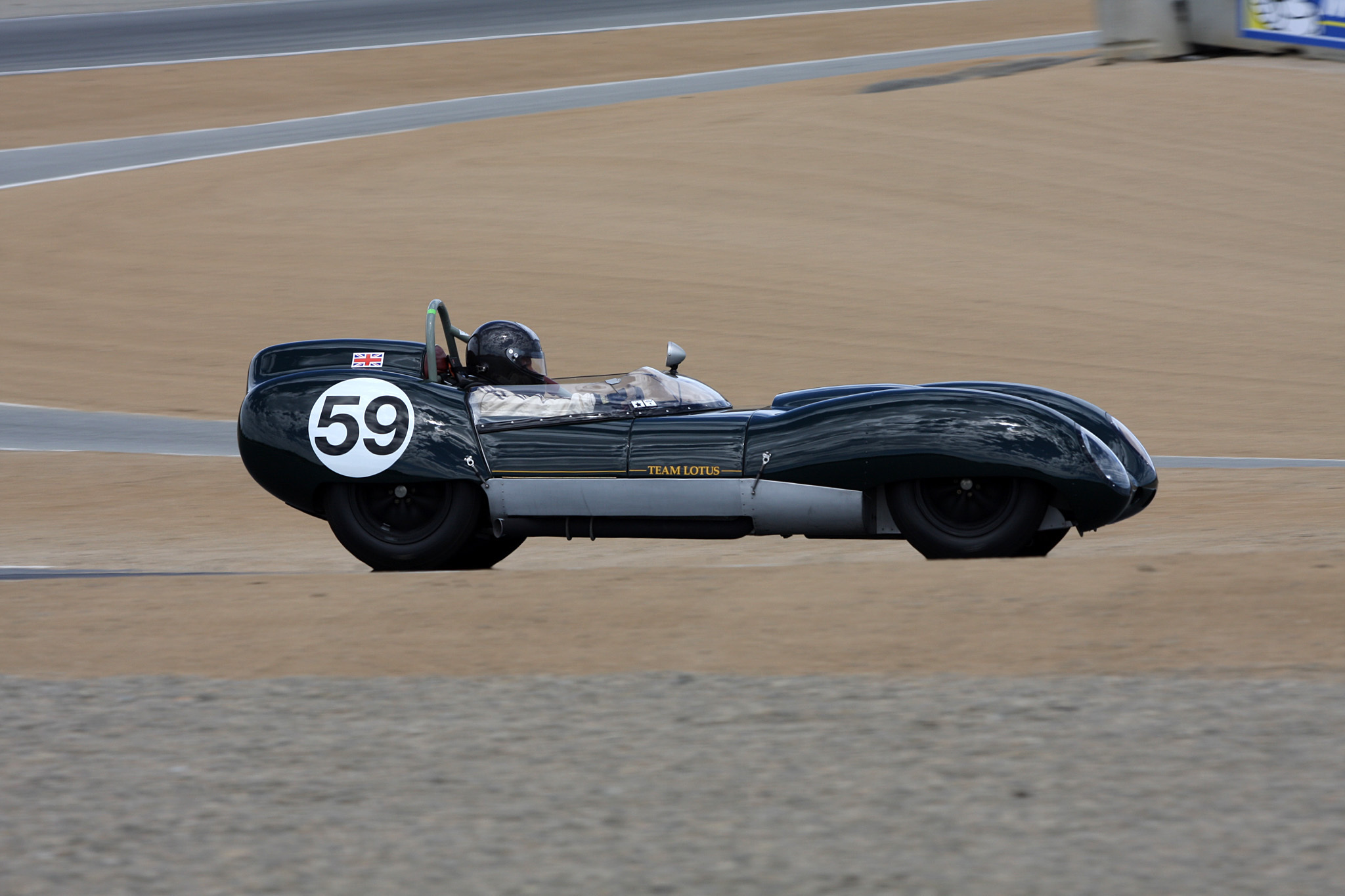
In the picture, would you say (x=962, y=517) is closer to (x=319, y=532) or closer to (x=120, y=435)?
(x=319, y=532)

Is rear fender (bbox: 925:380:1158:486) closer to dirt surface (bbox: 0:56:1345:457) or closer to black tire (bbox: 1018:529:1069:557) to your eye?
black tire (bbox: 1018:529:1069:557)

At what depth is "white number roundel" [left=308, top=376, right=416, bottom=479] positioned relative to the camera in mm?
7691

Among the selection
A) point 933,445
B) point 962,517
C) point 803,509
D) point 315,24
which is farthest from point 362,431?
point 315,24

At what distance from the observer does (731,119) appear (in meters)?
24.2

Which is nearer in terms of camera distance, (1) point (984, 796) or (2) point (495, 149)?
(1) point (984, 796)

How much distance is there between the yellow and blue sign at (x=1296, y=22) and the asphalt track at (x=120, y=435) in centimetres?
1603

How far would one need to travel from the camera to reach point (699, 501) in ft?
23.9

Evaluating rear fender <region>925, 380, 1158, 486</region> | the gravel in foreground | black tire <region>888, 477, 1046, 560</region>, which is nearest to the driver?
black tire <region>888, 477, 1046, 560</region>

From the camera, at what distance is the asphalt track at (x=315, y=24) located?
108 ft

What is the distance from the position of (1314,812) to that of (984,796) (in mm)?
Answer: 851

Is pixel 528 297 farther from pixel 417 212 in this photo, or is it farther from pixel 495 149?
pixel 495 149

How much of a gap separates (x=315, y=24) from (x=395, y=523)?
30.8 meters

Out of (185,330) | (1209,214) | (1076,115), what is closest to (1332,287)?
(1209,214)

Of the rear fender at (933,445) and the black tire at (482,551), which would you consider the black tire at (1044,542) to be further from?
the black tire at (482,551)
